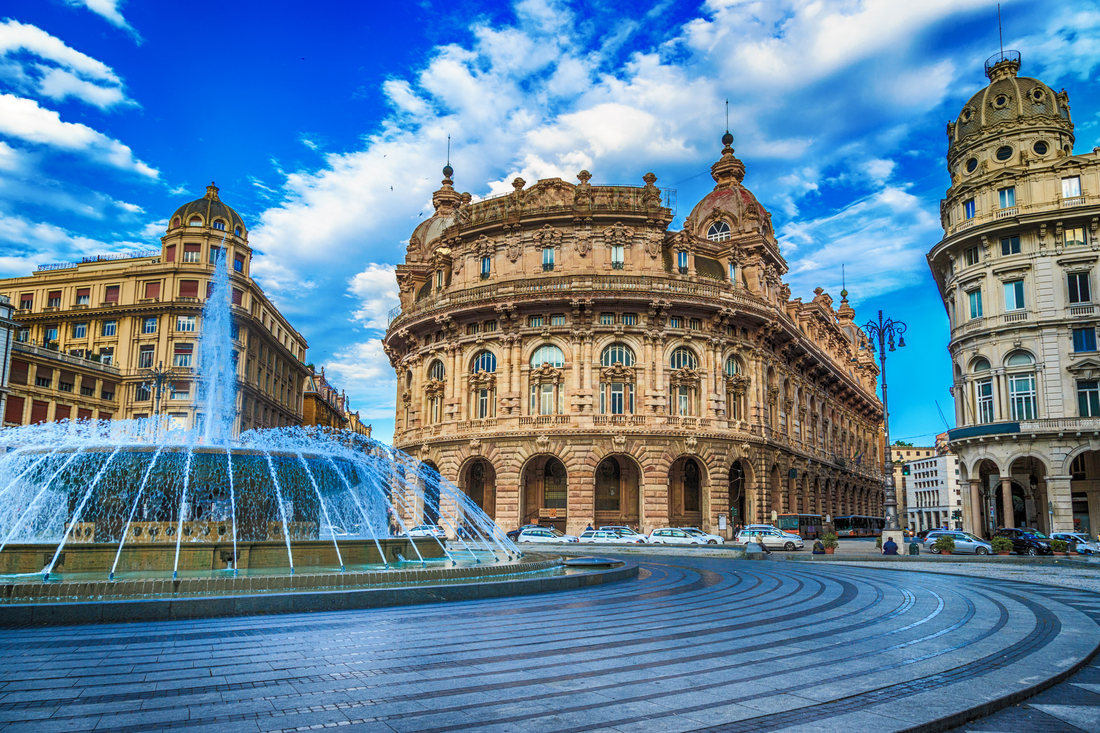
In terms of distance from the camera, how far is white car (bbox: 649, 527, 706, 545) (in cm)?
3762

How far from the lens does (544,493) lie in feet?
153

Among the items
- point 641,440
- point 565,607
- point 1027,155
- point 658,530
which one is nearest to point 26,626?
point 565,607

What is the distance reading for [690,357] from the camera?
4672 cm

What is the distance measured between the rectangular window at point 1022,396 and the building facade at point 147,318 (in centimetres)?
5166

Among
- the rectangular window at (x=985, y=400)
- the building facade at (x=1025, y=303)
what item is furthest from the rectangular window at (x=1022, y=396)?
the rectangular window at (x=985, y=400)

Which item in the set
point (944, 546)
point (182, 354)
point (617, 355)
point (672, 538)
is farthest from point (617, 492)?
point (182, 354)

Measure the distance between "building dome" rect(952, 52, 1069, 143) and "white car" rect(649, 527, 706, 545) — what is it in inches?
1172

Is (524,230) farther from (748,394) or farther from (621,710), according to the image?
(621,710)

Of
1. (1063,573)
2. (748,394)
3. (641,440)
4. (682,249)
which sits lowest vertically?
(1063,573)

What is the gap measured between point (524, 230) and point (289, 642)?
134 ft

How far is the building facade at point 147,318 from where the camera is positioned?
57.3 m

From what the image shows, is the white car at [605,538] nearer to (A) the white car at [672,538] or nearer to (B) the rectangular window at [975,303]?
(A) the white car at [672,538]

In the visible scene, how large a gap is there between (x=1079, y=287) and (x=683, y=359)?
69.6 ft

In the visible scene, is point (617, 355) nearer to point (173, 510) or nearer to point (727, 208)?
point (727, 208)
